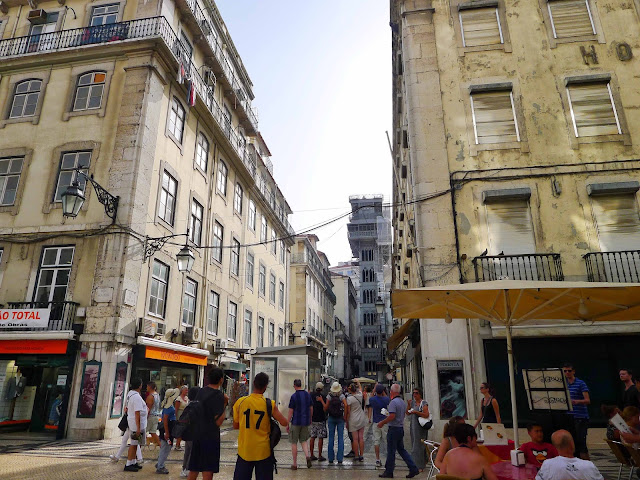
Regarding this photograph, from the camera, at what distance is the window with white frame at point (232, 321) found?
2219 cm

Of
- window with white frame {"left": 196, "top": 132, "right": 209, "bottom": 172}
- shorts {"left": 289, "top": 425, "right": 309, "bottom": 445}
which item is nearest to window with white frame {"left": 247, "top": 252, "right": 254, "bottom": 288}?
window with white frame {"left": 196, "top": 132, "right": 209, "bottom": 172}

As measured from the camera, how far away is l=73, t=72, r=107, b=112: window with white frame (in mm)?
16109

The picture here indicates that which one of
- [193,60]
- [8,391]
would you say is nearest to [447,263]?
[8,391]

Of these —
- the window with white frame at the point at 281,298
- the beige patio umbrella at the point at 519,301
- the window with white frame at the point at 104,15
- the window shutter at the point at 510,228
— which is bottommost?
the beige patio umbrella at the point at 519,301

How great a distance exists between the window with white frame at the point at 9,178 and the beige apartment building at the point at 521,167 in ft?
44.8

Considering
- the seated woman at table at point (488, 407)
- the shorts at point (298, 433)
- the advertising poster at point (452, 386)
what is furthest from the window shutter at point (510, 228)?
the shorts at point (298, 433)

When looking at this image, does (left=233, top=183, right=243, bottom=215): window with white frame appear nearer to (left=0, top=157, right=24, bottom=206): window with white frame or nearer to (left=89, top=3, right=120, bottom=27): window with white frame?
(left=89, top=3, right=120, bottom=27): window with white frame

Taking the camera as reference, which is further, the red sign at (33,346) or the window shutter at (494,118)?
the window shutter at (494,118)

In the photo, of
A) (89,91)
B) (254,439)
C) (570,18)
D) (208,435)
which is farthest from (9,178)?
(570,18)

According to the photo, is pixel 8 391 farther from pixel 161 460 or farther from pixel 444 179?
pixel 444 179

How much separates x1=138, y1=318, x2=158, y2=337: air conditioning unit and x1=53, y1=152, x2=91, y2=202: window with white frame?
5.23m

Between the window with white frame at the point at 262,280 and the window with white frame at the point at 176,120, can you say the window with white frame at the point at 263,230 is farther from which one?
the window with white frame at the point at 176,120

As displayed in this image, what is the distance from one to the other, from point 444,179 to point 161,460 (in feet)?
32.5

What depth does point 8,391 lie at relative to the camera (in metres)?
13.4
